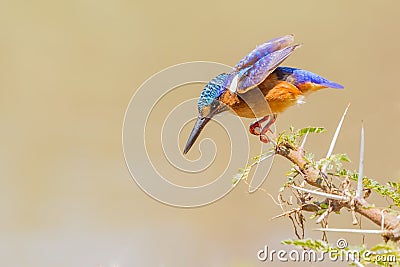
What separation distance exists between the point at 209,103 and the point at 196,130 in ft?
0.37

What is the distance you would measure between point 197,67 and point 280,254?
0.69m

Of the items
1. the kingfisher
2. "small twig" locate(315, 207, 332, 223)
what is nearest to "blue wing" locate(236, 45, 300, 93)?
the kingfisher

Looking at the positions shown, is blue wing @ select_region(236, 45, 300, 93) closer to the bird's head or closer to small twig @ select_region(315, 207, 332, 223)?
the bird's head

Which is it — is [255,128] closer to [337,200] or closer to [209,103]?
[209,103]

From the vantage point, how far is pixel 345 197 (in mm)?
833

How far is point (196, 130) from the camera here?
4.61ft

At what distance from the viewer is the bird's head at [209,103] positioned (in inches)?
56.3

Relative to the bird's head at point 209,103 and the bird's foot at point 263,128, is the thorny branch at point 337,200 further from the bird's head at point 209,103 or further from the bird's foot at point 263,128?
the bird's head at point 209,103

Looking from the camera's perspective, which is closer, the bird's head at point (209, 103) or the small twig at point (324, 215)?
the small twig at point (324, 215)

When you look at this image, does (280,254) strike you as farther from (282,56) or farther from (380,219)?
(282,56)

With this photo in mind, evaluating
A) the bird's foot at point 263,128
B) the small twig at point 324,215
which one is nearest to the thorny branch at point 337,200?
the small twig at point 324,215

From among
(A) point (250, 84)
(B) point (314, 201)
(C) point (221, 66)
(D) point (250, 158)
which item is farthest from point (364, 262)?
(C) point (221, 66)

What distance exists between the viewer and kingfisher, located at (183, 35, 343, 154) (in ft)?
4.72

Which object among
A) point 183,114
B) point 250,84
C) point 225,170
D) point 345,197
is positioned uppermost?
point 250,84
